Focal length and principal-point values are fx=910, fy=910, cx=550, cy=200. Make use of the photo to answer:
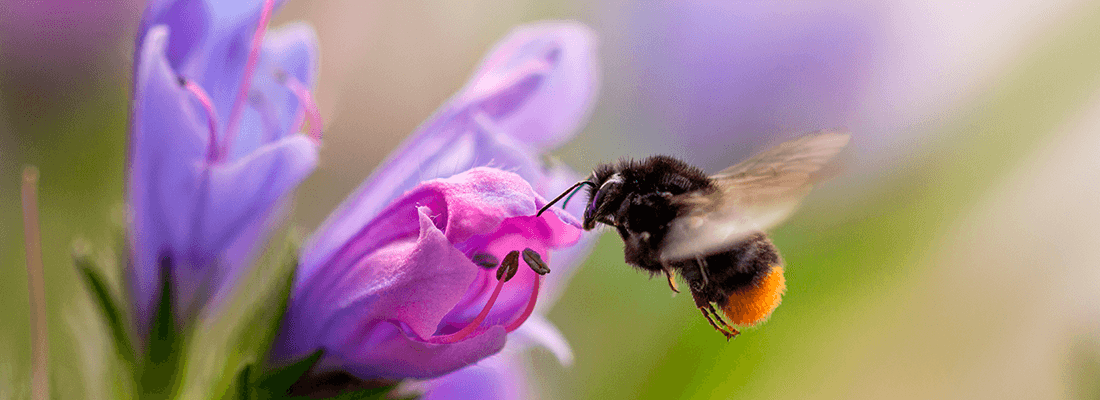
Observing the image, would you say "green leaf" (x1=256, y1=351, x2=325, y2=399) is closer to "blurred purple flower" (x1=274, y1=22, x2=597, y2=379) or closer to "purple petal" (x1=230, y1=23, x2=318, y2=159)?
"blurred purple flower" (x1=274, y1=22, x2=597, y2=379)

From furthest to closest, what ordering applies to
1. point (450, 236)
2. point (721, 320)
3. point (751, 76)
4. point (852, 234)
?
point (751, 76)
point (852, 234)
point (721, 320)
point (450, 236)

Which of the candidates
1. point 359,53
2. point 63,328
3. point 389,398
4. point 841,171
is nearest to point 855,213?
point 841,171

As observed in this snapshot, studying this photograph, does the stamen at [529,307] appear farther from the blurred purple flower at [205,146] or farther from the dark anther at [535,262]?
the blurred purple flower at [205,146]

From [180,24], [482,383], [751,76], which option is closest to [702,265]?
[482,383]

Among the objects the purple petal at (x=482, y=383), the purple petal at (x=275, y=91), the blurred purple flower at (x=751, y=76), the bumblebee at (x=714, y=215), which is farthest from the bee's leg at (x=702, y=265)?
the blurred purple flower at (x=751, y=76)

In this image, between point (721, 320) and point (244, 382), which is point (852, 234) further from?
point (244, 382)


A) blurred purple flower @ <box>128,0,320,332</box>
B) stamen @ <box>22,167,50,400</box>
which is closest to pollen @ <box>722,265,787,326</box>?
blurred purple flower @ <box>128,0,320,332</box>
